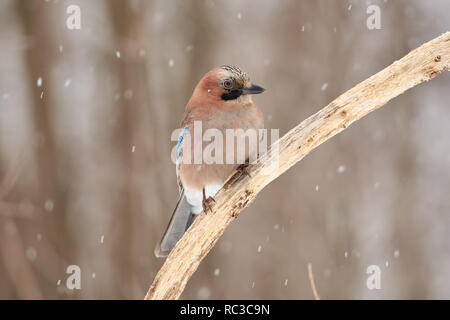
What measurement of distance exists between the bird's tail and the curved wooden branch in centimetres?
58

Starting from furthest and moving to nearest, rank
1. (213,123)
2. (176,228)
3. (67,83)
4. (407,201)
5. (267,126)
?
(67,83) < (407,201) < (267,126) < (176,228) < (213,123)

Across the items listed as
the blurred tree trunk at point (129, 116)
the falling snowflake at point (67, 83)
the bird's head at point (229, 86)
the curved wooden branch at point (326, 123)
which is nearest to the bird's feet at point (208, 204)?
the curved wooden branch at point (326, 123)

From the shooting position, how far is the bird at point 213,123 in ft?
13.5

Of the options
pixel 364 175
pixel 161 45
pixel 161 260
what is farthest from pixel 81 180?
pixel 364 175

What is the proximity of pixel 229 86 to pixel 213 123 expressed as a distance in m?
0.34

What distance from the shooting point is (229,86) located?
13.9 ft

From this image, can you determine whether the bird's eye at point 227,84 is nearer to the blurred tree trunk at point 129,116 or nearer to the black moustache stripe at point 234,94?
the black moustache stripe at point 234,94

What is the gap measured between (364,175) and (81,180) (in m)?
4.00

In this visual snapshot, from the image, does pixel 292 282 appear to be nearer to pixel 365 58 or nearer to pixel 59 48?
pixel 365 58

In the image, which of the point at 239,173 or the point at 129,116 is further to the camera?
the point at 129,116

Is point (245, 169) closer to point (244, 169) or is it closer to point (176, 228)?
point (244, 169)

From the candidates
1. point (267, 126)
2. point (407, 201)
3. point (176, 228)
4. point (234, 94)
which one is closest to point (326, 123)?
point (234, 94)

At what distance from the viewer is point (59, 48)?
7.54 meters

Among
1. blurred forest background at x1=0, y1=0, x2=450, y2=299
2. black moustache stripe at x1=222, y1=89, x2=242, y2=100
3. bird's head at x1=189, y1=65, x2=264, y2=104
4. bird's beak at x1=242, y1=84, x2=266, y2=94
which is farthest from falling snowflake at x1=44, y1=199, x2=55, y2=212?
bird's beak at x1=242, y1=84, x2=266, y2=94
